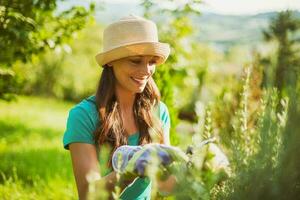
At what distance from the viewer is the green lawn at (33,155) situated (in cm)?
601

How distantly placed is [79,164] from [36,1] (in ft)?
8.68

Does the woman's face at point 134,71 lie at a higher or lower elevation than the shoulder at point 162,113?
higher

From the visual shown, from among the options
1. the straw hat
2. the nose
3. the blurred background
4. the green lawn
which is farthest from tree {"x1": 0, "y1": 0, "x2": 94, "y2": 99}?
the nose

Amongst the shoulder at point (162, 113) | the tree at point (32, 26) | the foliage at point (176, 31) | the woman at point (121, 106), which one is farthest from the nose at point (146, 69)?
the foliage at point (176, 31)

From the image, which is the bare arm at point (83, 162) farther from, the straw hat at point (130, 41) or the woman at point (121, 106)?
the straw hat at point (130, 41)

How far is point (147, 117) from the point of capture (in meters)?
3.46

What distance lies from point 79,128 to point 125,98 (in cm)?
45

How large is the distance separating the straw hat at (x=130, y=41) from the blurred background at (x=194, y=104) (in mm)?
421

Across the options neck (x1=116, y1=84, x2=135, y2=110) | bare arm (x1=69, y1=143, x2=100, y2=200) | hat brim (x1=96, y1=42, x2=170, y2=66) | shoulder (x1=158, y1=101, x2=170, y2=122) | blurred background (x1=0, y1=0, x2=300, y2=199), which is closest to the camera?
blurred background (x1=0, y1=0, x2=300, y2=199)

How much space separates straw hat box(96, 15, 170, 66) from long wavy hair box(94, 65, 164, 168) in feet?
0.43

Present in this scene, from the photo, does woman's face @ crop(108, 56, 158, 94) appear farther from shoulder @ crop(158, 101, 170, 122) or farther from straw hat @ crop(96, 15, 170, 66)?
shoulder @ crop(158, 101, 170, 122)

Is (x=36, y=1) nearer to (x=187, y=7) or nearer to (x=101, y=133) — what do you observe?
(x=187, y=7)

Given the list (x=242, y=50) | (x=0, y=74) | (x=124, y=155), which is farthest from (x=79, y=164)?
(x=242, y=50)

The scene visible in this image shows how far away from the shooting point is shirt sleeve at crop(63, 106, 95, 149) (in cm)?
307
